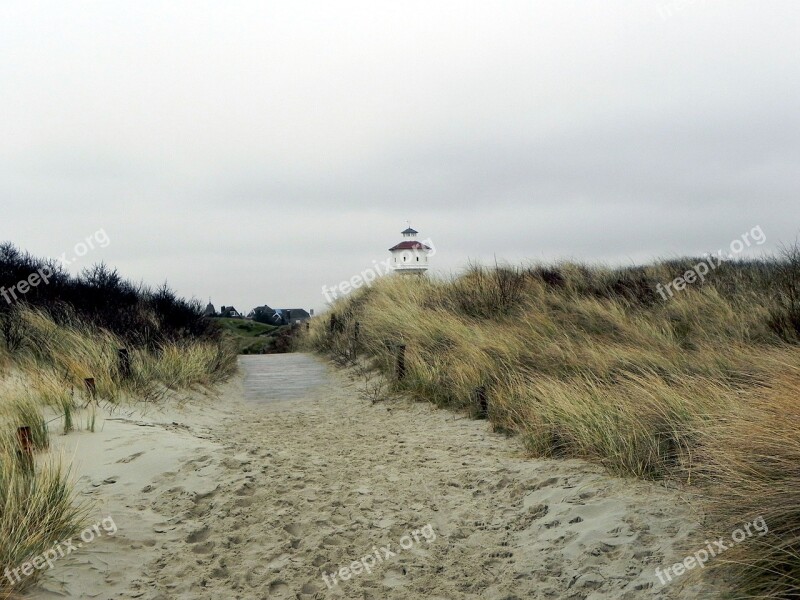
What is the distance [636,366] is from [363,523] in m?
4.16

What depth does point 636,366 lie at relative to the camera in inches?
295

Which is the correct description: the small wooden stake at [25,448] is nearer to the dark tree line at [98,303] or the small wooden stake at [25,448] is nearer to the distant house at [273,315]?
the dark tree line at [98,303]

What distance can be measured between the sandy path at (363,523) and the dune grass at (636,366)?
35 cm

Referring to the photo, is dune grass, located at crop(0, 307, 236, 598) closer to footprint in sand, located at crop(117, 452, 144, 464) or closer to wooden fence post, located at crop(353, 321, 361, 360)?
footprint in sand, located at crop(117, 452, 144, 464)

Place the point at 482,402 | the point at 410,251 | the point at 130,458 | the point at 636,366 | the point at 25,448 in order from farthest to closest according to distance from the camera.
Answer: the point at 410,251
the point at 482,402
the point at 636,366
the point at 130,458
the point at 25,448

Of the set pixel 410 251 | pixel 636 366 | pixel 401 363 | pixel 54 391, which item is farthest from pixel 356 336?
pixel 410 251

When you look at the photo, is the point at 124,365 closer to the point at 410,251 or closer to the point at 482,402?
the point at 482,402

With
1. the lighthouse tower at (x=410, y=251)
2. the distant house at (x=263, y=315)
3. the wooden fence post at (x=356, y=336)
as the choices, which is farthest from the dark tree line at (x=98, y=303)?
the distant house at (x=263, y=315)

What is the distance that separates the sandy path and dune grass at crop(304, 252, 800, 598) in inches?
13.9

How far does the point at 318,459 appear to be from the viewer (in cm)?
630

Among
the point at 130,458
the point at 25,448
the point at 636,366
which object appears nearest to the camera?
the point at 25,448

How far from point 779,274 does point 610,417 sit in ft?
29.1

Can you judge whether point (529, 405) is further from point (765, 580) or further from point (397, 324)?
point (397, 324)

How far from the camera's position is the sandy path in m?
3.74
